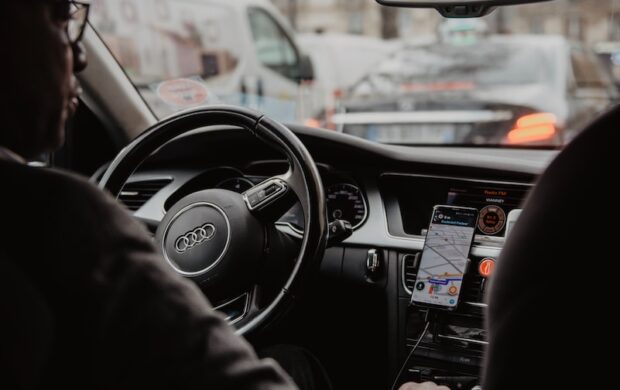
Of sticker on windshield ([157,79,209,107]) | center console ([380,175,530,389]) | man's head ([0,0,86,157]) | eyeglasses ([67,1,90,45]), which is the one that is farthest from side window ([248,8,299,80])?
man's head ([0,0,86,157])

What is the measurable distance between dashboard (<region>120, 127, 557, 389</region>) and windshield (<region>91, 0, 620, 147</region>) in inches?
20.7

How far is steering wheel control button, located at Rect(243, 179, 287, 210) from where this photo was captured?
239 cm

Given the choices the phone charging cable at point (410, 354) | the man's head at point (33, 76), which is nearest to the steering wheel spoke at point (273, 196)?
the phone charging cable at point (410, 354)

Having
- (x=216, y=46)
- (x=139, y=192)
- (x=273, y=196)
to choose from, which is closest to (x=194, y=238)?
(x=273, y=196)

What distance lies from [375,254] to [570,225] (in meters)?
1.50

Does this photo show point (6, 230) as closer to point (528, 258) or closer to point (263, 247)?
point (528, 258)

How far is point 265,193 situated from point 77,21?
1.09m

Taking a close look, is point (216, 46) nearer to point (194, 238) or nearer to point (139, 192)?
point (139, 192)

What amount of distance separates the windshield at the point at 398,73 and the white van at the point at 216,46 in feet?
0.05

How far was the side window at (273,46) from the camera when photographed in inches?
444

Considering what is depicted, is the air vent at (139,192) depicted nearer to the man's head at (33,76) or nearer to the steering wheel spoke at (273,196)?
the steering wheel spoke at (273,196)

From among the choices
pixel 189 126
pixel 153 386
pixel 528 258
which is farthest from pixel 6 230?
pixel 189 126

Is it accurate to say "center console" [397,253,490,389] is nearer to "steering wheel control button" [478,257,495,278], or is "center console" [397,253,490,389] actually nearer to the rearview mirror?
"steering wheel control button" [478,257,495,278]

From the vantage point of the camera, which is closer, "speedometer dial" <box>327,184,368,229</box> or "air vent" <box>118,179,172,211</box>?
"speedometer dial" <box>327,184,368,229</box>
